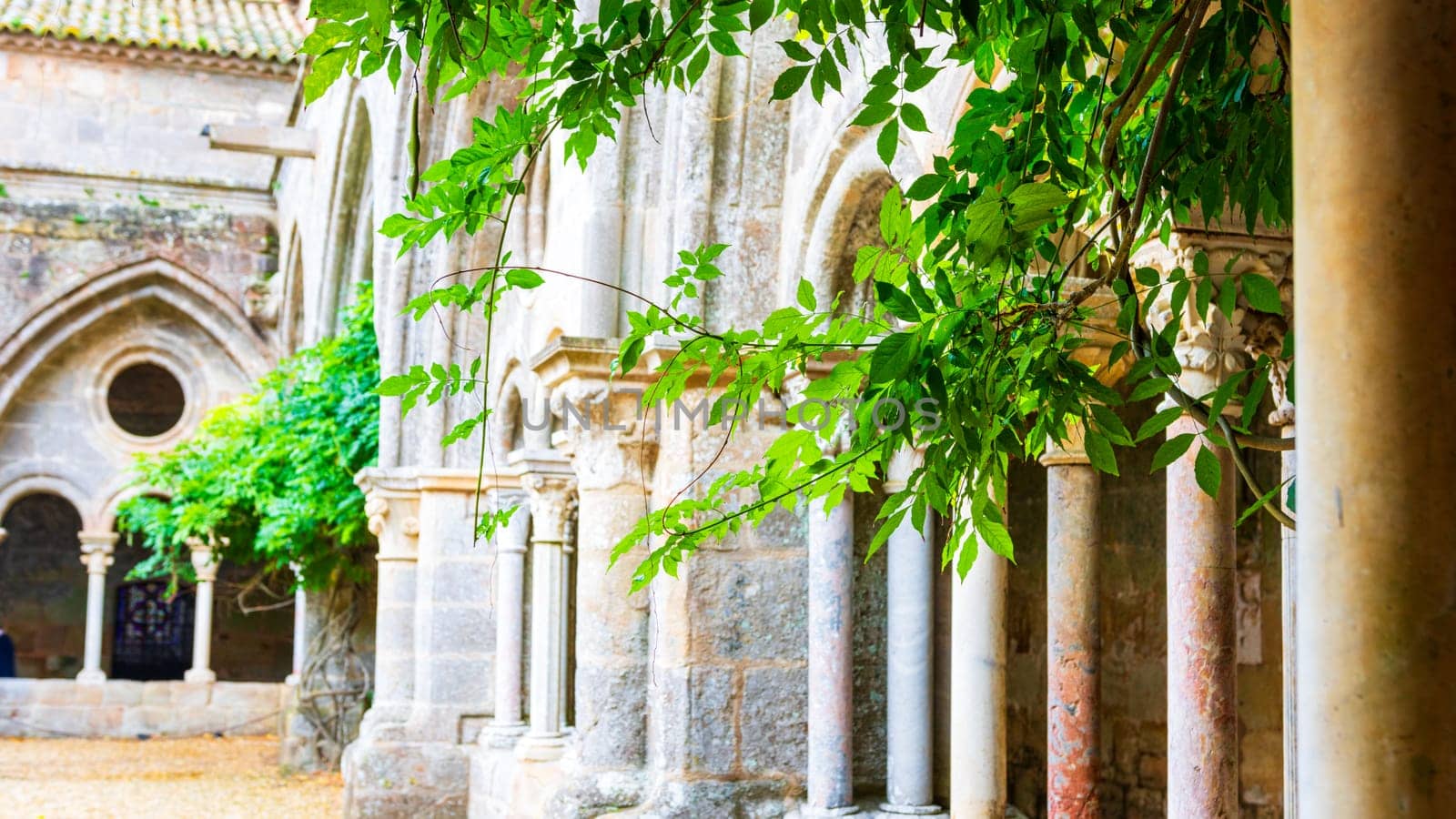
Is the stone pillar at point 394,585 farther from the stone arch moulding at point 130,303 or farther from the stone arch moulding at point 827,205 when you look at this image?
the stone arch moulding at point 130,303

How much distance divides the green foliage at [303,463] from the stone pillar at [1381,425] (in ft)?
29.7

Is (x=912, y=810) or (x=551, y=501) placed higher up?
(x=551, y=501)

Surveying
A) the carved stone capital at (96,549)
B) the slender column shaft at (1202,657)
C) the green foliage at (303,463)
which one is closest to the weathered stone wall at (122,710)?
the carved stone capital at (96,549)

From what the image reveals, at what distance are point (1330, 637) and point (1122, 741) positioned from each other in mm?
5444

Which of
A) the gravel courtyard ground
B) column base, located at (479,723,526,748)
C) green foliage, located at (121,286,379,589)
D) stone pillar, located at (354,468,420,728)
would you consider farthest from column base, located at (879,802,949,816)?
green foliage, located at (121,286,379,589)

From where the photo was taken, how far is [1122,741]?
6578mm

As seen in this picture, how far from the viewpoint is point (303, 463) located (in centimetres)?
1037

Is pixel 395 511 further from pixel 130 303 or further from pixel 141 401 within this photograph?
pixel 141 401

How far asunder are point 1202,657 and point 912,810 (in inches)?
72.1

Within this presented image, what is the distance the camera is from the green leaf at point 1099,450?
2186mm

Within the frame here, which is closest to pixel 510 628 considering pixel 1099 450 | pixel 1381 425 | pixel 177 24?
pixel 1099 450

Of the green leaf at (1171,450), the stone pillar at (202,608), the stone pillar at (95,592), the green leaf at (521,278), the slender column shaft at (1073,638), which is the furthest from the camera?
the stone pillar at (95,592)

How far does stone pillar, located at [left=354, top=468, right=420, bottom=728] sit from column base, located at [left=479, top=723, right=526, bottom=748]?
912mm

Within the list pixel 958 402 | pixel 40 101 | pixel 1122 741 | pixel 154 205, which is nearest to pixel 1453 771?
pixel 958 402
